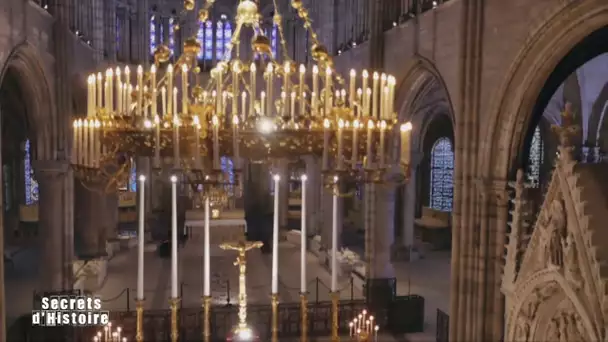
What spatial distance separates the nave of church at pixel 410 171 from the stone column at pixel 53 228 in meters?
0.04

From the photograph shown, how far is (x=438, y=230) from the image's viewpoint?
25.4m

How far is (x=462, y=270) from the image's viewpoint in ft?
37.1

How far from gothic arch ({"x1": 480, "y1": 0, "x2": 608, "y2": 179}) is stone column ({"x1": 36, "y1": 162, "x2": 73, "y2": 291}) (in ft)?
34.4

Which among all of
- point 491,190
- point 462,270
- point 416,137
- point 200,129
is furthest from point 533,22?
point 416,137

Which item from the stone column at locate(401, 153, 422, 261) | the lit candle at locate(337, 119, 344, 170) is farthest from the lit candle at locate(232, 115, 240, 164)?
the stone column at locate(401, 153, 422, 261)

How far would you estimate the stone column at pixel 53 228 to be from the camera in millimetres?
15320

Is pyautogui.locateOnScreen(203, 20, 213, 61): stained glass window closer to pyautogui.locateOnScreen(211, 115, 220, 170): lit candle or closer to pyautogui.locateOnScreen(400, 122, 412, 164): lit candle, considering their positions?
pyautogui.locateOnScreen(400, 122, 412, 164): lit candle

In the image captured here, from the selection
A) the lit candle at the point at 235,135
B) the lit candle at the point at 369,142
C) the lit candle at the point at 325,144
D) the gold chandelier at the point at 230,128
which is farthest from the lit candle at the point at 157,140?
the lit candle at the point at 369,142

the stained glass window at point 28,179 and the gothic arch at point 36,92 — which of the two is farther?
the stained glass window at point 28,179

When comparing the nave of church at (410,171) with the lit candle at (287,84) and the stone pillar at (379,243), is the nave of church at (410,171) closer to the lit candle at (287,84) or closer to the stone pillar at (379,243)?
the stone pillar at (379,243)

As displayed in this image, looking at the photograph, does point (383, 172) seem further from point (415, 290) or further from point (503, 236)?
point (415, 290)

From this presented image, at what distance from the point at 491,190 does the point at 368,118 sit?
5.88 m

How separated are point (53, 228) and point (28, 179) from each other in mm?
12608

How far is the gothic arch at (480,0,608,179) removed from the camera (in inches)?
348
